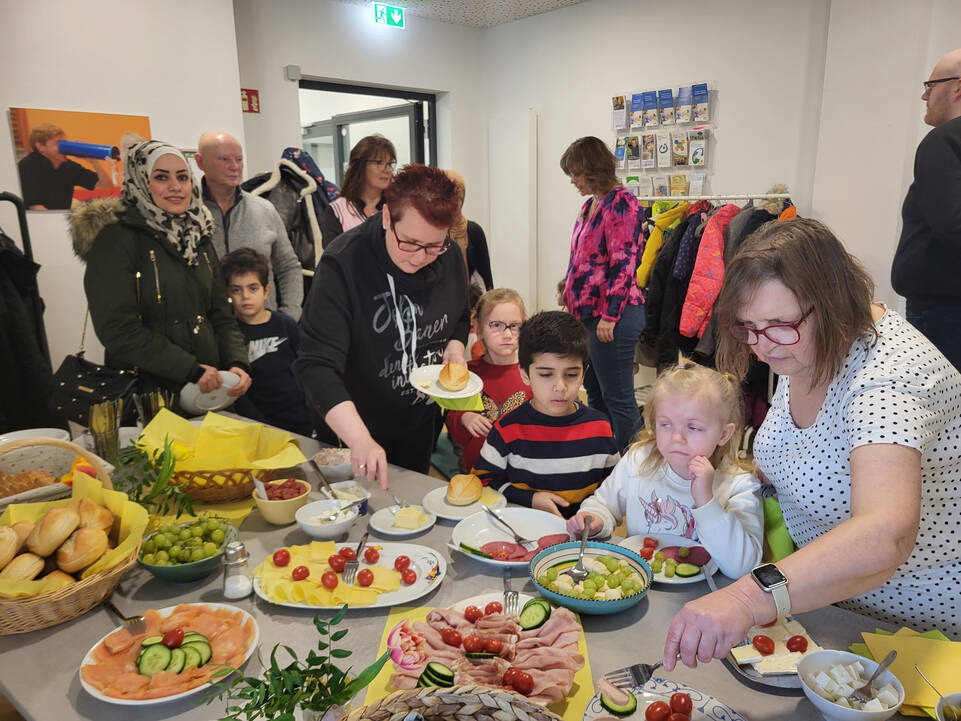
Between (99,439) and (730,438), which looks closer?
(730,438)

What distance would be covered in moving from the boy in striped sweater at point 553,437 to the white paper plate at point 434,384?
0.20 metres

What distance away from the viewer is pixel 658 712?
990 millimetres

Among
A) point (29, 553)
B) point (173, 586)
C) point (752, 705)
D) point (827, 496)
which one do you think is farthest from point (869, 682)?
point (29, 553)

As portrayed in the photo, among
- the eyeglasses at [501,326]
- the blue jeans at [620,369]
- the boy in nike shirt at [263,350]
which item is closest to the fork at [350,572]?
the eyeglasses at [501,326]

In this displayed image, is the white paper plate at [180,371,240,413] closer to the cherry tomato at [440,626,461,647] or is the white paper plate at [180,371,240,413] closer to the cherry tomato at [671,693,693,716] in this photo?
the cherry tomato at [440,626,461,647]

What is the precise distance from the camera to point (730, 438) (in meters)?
1.65

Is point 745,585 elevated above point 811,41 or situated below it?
below

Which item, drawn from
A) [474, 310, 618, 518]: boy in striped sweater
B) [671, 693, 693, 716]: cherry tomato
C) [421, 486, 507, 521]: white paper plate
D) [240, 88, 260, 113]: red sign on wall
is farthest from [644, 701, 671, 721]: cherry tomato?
[240, 88, 260, 113]: red sign on wall

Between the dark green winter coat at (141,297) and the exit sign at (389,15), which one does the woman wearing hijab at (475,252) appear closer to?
the dark green winter coat at (141,297)

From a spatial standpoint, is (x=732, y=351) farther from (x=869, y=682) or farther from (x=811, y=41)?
(x=811, y=41)

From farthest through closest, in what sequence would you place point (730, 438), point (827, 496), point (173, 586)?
point (730, 438) < point (173, 586) < point (827, 496)

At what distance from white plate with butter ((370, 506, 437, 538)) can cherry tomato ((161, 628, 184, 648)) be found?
53 cm

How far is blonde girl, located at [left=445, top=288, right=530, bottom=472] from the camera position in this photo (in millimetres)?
2699

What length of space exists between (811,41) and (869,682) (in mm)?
4351
